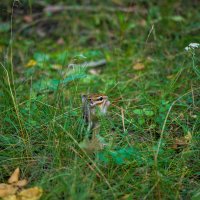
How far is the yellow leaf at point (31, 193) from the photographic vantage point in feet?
8.02

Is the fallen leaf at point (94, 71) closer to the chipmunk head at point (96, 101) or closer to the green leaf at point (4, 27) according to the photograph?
the green leaf at point (4, 27)

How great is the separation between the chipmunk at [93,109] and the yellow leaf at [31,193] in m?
0.59

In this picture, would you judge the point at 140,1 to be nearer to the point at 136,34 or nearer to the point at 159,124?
the point at 136,34

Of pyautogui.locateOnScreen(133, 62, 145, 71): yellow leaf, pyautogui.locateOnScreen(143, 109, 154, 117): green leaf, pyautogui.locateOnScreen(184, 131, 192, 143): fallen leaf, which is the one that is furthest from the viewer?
pyautogui.locateOnScreen(133, 62, 145, 71): yellow leaf

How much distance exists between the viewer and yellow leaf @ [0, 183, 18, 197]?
101 inches

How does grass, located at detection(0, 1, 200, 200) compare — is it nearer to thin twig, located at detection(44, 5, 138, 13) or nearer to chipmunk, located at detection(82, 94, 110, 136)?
chipmunk, located at detection(82, 94, 110, 136)

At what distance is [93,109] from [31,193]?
2.34ft

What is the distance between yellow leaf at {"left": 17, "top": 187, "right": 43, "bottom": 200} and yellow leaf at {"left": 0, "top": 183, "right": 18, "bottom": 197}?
88 millimetres

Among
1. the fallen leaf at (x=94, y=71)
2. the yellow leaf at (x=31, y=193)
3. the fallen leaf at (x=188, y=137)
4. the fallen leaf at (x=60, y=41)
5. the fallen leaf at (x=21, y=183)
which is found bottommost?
the fallen leaf at (x=94, y=71)

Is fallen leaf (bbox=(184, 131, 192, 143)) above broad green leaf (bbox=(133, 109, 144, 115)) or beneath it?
beneath

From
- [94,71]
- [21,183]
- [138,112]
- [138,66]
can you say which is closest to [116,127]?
[138,112]

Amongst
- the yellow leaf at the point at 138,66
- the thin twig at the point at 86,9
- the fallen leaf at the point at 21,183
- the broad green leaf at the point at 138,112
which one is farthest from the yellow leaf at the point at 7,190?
the thin twig at the point at 86,9

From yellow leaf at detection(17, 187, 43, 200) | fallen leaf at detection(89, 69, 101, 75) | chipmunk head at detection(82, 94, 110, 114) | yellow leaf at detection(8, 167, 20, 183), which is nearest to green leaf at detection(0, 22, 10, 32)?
fallen leaf at detection(89, 69, 101, 75)

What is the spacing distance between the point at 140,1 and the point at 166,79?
211 cm
